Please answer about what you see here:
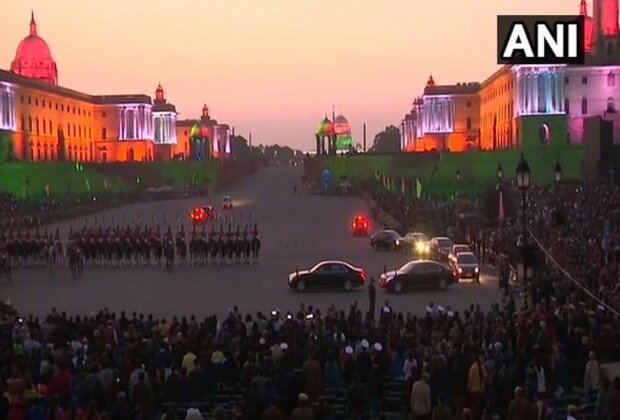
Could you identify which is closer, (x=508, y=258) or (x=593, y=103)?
(x=508, y=258)

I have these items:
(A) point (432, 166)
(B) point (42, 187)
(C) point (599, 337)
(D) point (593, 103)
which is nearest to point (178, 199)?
(B) point (42, 187)

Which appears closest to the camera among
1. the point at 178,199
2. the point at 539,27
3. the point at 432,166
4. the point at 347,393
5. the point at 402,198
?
the point at 539,27

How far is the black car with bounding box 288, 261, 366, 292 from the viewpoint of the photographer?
1184 inches

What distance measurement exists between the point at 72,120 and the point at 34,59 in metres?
14.8

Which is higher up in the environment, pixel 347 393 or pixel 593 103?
pixel 593 103

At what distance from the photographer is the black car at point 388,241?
137 feet

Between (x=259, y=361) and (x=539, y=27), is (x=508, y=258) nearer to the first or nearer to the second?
(x=259, y=361)

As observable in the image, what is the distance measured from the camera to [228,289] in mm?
30969

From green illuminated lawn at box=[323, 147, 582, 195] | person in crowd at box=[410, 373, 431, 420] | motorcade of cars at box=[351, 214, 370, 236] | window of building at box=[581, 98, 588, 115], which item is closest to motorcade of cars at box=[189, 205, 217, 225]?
motorcade of cars at box=[351, 214, 370, 236]

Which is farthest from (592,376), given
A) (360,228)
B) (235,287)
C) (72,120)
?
(72,120)

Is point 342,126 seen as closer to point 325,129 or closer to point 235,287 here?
point 325,129

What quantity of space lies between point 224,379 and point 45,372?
7.84ft

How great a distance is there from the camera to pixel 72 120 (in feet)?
399

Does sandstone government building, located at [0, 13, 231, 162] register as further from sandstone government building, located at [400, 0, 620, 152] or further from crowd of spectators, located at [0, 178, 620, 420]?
crowd of spectators, located at [0, 178, 620, 420]
